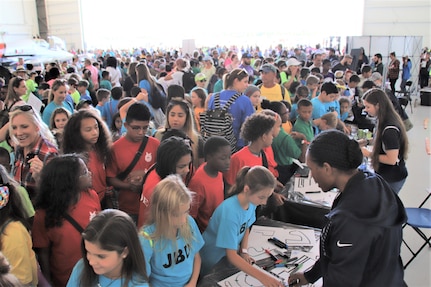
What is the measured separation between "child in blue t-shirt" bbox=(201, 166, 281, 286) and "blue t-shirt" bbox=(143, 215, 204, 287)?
0.19m

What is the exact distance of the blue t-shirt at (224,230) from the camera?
7.06ft

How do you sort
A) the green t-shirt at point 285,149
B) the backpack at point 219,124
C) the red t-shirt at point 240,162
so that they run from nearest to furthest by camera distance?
the red t-shirt at point 240,162 < the green t-shirt at point 285,149 < the backpack at point 219,124

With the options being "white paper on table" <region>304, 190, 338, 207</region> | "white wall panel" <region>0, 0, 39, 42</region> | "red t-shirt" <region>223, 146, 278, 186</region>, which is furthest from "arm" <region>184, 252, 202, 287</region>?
"white wall panel" <region>0, 0, 39, 42</region>

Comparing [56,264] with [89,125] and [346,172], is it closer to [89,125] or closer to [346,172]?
[89,125]

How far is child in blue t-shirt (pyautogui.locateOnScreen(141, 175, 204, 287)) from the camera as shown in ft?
6.07

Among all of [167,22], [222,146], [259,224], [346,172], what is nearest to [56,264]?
[222,146]

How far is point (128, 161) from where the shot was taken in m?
2.77

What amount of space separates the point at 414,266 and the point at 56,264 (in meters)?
3.20

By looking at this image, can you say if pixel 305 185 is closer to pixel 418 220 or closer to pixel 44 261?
pixel 418 220

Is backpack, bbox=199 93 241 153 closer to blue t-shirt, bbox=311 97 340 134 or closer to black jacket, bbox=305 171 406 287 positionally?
blue t-shirt, bbox=311 97 340 134

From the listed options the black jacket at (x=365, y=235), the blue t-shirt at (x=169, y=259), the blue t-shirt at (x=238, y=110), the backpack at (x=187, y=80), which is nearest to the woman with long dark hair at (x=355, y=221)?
the black jacket at (x=365, y=235)

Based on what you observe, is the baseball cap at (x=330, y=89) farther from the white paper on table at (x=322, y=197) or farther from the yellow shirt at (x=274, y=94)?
the white paper on table at (x=322, y=197)

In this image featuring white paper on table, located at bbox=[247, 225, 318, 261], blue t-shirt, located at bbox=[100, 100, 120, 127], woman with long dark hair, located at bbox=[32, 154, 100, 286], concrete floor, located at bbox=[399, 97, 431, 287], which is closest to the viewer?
woman with long dark hair, located at bbox=[32, 154, 100, 286]

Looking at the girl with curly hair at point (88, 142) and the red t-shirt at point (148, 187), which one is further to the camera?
the girl with curly hair at point (88, 142)
